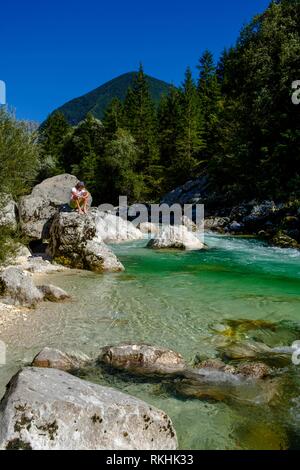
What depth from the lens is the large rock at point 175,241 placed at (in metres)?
20.8

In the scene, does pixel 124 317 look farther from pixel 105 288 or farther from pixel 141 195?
pixel 141 195

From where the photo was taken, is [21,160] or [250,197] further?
[250,197]

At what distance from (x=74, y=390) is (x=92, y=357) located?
271 centimetres

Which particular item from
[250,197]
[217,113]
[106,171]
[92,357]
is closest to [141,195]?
[106,171]

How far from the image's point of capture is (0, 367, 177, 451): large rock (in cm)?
402

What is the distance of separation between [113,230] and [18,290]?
558 inches

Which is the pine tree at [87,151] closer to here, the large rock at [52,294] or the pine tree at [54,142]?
the pine tree at [54,142]

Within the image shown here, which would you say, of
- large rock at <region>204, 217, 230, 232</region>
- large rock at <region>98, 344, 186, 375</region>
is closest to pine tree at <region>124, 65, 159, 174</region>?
large rock at <region>204, 217, 230, 232</region>

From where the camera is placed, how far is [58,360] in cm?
662

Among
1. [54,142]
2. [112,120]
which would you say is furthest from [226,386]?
[54,142]

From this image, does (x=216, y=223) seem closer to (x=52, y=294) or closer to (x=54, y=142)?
(x=52, y=294)

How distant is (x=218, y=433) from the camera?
5023 millimetres
